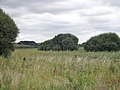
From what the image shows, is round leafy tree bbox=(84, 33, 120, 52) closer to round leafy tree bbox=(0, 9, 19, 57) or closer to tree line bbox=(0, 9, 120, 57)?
tree line bbox=(0, 9, 120, 57)

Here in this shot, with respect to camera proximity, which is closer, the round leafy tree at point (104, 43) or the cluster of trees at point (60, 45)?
the round leafy tree at point (104, 43)

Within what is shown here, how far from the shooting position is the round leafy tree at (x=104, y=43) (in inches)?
1943

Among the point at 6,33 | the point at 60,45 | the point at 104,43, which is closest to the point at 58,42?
the point at 60,45

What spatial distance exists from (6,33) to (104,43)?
98.7 ft

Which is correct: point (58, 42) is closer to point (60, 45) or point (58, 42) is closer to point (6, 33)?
point (60, 45)

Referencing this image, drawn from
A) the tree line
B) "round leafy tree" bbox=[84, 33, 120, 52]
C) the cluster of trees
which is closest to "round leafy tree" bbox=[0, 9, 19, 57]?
the tree line

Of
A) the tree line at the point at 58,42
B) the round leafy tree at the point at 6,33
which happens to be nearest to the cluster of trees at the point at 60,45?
the tree line at the point at 58,42

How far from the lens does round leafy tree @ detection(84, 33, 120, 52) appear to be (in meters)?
49.3

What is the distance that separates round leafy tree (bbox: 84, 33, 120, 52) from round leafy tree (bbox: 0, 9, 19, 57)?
27.9 metres

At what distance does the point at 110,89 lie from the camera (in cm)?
815

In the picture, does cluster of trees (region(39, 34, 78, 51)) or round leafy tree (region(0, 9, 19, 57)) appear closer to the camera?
round leafy tree (region(0, 9, 19, 57))

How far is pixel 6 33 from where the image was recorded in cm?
2106

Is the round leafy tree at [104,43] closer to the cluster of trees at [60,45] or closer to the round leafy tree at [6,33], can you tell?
the cluster of trees at [60,45]

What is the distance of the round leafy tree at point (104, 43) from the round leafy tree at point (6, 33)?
27.9 meters
